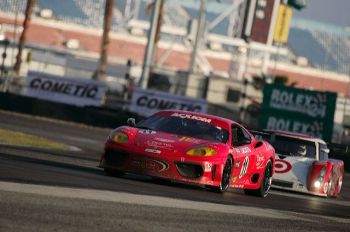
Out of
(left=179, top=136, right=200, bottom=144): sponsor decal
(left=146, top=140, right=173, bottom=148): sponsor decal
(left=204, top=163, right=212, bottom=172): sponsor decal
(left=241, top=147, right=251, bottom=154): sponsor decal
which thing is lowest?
(left=204, top=163, right=212, bottom=172): sponsor decal

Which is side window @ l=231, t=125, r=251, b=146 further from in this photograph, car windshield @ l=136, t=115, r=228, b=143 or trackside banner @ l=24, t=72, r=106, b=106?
trackside banner @ l=24, t=72, r=106, b=106

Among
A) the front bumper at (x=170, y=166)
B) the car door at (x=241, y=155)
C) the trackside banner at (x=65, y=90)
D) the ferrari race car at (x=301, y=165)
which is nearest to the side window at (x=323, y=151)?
the ferrari race car at (x=301, y=165)

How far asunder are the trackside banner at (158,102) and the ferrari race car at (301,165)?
1961 centimetres

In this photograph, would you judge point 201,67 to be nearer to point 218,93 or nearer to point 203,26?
point 203,26

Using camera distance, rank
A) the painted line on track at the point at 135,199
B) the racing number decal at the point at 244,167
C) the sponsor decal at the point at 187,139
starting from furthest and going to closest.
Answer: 1. the racing number decal at the point at 244,167
2. the sponsor decal at the point at 187,139
3. the painted line on track at the point at 135,199

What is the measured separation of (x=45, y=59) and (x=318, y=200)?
44.6 meters

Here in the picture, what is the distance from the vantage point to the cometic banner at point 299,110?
40656 mm

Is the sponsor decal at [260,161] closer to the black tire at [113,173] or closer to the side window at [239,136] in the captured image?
the side window at [239,136]

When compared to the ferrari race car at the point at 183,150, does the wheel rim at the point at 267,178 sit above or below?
below

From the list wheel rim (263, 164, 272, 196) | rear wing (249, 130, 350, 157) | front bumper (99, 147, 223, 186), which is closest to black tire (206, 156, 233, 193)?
front bumper (99, 147, 223, 186)

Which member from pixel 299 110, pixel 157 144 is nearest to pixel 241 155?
pixel 157 144

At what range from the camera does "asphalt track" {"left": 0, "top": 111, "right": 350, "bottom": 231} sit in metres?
10.1

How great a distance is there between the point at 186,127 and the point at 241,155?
949 millimetres

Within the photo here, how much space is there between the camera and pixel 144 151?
16.1 meters
